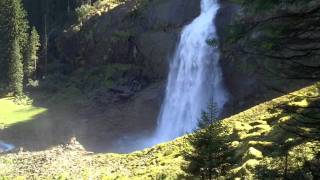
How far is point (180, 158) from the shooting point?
24.7m

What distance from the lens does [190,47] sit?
4894 centimetres

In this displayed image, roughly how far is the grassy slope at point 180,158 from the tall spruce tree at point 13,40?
27.6m

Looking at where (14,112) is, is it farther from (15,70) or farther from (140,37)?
(140,37)

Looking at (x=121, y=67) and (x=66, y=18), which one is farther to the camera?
(x=66, y=18)

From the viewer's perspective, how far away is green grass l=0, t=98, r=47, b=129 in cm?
5244

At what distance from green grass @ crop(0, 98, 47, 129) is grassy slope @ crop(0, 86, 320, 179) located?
17355 millimetres

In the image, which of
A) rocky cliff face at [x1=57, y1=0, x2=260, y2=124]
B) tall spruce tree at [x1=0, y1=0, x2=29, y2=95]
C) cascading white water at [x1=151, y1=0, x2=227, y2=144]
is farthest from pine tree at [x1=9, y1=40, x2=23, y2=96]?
cascading white water at [x1=151, y1=0, x2=227, y2=144]

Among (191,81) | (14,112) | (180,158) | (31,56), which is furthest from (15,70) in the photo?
(180,158)

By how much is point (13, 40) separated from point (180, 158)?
44.3 metres

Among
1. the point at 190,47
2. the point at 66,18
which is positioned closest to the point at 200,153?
the point at 190,47

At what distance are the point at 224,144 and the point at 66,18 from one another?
200 ft

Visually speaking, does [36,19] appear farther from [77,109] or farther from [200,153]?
[200,153]

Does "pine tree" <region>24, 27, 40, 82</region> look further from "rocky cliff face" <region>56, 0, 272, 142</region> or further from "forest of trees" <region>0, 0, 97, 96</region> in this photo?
"rocky cliff face" <region>56, 0, 272, 142</region>

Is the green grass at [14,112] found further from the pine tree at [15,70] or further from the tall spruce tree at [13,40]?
the tall spruce tree at [13,40]
